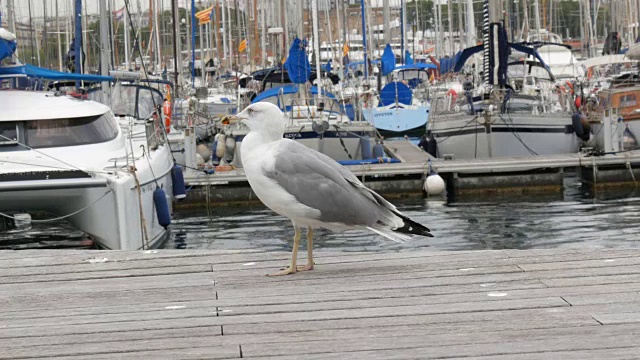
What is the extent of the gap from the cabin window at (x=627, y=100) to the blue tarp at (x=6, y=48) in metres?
15.4

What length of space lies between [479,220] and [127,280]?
13745mm

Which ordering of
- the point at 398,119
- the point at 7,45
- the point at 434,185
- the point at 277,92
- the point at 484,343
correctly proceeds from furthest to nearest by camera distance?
1. the point at 398,119
2. the point at 277,92
3. the point at 434,185
4. the point at 7,45
5. the point at 484,343

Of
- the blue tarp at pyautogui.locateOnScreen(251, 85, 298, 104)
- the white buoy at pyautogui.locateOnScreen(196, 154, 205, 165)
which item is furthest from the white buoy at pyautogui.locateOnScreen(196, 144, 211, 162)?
the blue tarp at pyautogui.locateOnScreen(251, 85, 298, 104)

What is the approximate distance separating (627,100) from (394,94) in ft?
38.0

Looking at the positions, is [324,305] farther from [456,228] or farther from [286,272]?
[456,228]

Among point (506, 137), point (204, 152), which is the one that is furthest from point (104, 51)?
point (506, 137)

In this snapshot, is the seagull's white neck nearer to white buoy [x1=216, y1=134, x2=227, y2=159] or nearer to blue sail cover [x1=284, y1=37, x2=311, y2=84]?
white buoy [x1=216, y1=134, x2=227, y2=159]

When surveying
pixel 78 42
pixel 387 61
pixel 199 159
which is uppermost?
pixel 78 42

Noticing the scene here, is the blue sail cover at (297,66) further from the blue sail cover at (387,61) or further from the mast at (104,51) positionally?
the blue sail cover at (387,61)

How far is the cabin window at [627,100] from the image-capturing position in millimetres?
25844

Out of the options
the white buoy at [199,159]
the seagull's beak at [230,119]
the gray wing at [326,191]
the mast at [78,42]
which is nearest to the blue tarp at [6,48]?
the mast at [78,42]

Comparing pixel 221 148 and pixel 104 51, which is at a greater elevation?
pixel 104 51

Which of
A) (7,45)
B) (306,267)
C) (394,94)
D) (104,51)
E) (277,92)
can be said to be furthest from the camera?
(394,94)

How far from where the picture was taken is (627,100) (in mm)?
26062
